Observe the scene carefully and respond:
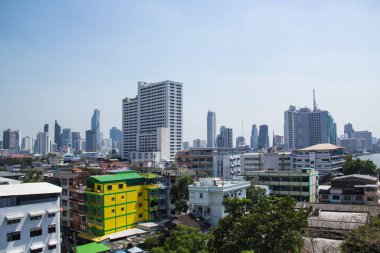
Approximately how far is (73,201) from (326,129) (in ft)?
501

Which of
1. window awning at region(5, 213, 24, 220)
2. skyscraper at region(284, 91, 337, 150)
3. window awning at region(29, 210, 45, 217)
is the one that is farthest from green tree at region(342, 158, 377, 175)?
skyscraper at region(284, 91, 337, 150)

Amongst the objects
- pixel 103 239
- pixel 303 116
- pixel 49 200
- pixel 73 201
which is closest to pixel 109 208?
pixel 103 239

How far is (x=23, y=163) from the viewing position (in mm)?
104250

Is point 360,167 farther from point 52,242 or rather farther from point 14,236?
point 14,236

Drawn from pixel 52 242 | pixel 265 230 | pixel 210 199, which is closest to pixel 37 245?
pixel 52 242

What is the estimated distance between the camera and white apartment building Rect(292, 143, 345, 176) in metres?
72.8

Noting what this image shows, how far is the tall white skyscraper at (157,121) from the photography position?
119 meters

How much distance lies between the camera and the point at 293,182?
5234 centimetres

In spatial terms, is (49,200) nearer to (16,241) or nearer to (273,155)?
(16,241)

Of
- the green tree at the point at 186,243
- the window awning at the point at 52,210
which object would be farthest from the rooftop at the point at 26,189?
the green tree at the point at 186,243

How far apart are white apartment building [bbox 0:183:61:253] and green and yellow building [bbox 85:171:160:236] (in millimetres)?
9661

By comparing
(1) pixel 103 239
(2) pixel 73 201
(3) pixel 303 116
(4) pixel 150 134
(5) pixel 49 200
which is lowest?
(1) pixel 103 239

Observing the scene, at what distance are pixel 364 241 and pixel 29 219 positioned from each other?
2447 cm

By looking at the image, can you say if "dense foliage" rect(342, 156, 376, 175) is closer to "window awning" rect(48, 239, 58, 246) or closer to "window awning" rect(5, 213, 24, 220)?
"window awning" rect(48, 239, 58, 246)
